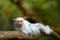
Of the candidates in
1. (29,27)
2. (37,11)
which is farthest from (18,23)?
(37,11)

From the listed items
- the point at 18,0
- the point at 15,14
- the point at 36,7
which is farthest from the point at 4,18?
the point at 36,7

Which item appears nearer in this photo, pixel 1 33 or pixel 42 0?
pixel 1 33

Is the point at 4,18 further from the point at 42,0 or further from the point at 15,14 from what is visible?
the point at 42,0

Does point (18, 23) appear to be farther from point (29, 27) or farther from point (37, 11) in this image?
point (37, 11)

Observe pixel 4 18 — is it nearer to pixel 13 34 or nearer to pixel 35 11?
pixel 13 34

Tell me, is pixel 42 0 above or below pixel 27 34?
above

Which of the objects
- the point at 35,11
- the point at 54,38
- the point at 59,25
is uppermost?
the point at 35,11
